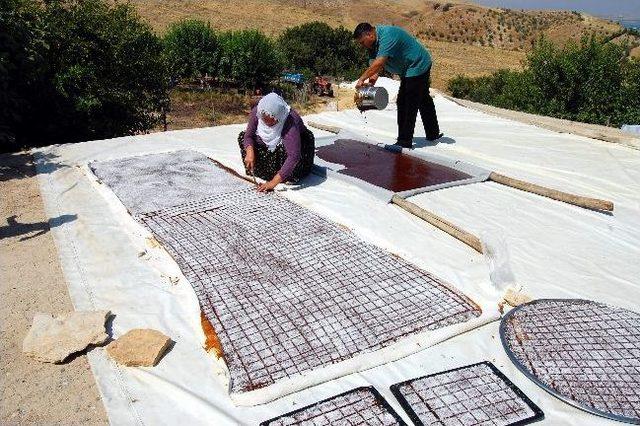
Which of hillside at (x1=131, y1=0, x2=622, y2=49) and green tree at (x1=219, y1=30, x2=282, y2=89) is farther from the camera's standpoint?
hillside at (x1=131, y1=0, x2=622, y2=49)

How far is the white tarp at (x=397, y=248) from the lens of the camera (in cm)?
167

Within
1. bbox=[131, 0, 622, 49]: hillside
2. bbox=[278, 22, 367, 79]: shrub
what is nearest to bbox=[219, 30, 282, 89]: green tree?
bbox=[278, 22, 367, 79]: shrub

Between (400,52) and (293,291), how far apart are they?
2.72m

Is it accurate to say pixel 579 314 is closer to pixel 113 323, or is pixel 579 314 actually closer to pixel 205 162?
pixel 113 323

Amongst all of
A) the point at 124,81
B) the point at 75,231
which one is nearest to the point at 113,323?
the point at 75,231

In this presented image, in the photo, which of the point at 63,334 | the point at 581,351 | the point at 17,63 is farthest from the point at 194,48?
the point at 581,351

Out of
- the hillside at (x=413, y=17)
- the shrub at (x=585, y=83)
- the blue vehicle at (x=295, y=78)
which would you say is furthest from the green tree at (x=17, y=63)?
the hillside at (x=413, y=17)

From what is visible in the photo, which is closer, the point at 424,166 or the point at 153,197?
the point at 153,197

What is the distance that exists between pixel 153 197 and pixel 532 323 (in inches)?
96.1

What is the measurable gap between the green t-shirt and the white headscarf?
1.21 metres

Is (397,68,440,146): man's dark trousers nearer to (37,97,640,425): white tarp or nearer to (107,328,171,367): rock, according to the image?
(37,97,640,425): white tarp

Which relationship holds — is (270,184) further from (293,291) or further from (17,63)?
(17,63)

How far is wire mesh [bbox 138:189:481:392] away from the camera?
1.82 meters

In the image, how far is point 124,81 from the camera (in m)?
6.46
